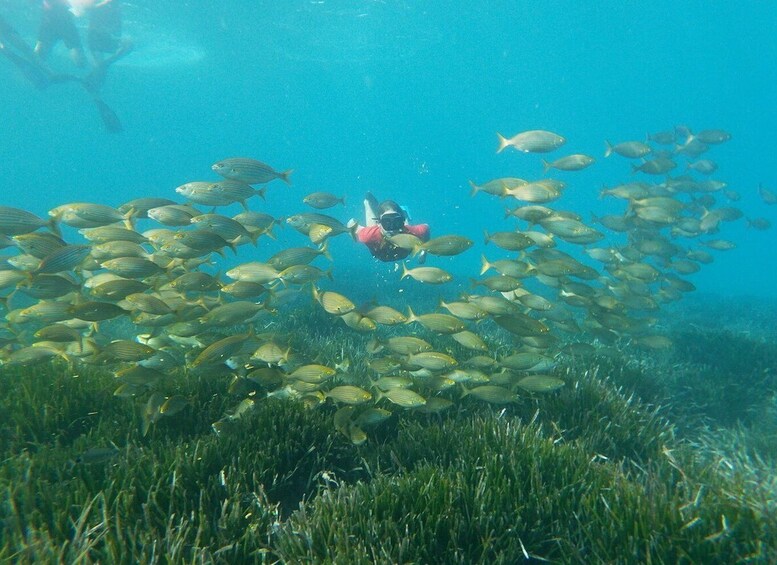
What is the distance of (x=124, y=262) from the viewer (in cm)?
507

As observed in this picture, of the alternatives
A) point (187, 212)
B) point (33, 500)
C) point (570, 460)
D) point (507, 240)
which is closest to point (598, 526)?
Result: point (570, 460)

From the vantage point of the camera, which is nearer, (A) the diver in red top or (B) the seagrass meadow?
(B) the seagrass meadow

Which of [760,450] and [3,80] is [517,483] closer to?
[760,450]

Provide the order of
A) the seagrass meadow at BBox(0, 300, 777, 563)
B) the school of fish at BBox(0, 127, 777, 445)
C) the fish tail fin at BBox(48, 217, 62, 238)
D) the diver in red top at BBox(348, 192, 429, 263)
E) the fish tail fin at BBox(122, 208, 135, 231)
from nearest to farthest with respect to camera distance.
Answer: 1. the seagrass meadow at BBox(0, 300, 777, 563)
2. the school of fish at BBox(0, 127, 777, 445)
3. the fish tail fin at BBox(48, 217, 62, 238)
4. the fish tail fin at BBox(122, 208, 135, 231)
5. the diver in red top at BBox(348, 192, 429, 263)

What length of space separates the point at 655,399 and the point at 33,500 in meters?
8.76

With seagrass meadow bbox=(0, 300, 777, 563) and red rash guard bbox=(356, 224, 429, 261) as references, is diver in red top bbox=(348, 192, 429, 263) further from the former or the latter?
seagrass meadow bbox=(0, 300, 777, 563)

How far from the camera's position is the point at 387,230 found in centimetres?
802

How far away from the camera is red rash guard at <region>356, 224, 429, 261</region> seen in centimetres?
812

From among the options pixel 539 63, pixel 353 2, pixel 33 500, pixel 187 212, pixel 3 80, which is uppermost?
pixel 539 63

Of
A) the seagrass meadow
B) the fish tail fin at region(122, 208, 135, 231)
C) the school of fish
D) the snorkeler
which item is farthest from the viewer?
the snorkeler

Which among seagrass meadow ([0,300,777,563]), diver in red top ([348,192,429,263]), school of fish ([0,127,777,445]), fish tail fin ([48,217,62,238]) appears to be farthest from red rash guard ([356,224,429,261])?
fish tail fin ([48,217,62,238])

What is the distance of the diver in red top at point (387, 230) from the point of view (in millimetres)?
7855

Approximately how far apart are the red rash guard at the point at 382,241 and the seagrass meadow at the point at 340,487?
10.7 ft

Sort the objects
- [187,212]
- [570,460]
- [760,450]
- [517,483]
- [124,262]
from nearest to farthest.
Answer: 1. [517,483]
2. [570,460]
3. [124,262]
4. [187,212]
5. [760,450]
